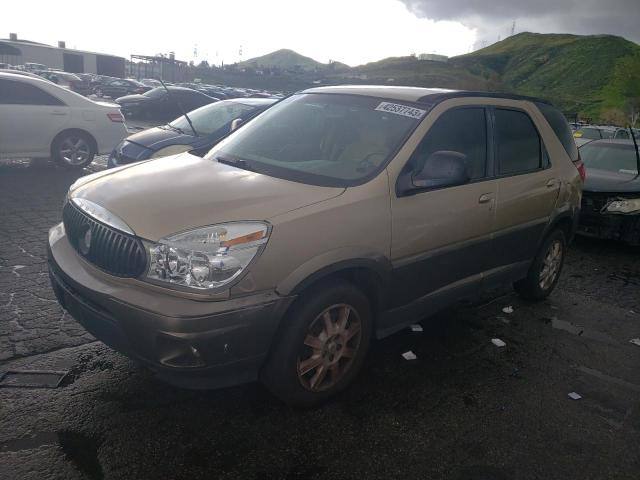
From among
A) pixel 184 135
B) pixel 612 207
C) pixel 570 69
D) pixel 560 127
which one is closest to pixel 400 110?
pixel 560 127

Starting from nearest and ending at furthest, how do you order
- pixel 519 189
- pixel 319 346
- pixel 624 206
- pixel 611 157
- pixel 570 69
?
pixel 319 346, pixel 519 189, pixel 624 206, pixel 611 157, pixel 570 69

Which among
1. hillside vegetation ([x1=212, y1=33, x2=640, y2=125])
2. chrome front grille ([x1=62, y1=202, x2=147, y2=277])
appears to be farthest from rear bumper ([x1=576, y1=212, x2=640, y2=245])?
hillside vegetation ([x1=212, y1=33, x2=640, y2=125])

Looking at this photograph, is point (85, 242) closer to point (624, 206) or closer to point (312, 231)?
point (312, 231)

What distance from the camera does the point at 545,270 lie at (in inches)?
199

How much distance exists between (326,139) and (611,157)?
260 inches

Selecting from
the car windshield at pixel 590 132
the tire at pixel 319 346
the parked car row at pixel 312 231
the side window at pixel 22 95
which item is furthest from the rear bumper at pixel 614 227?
the side window at pixel 22 95

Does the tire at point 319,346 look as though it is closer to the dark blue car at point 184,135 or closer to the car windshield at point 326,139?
the car windshield at point 326,139

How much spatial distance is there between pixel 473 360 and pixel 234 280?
2179 millimetres

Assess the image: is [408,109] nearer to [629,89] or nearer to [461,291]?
[461,291]

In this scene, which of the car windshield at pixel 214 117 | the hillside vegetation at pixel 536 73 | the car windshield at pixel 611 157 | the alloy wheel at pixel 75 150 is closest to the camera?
the car windshield at pixel 611 157

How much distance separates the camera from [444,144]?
11.9 ft

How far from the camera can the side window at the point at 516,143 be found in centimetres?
412

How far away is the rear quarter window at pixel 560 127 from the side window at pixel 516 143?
1.25 ft

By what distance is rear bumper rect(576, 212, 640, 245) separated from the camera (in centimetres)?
675
